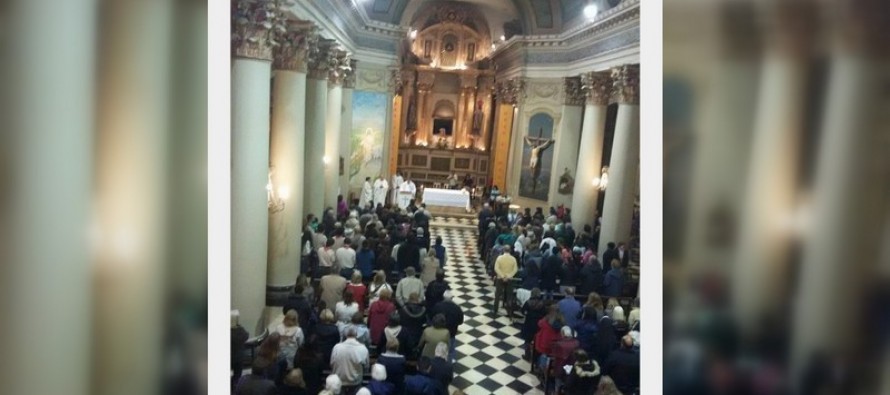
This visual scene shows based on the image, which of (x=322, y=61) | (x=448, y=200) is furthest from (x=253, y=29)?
(x=448, y=200)

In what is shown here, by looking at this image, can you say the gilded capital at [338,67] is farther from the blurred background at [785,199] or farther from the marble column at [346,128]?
the blurred background at [785,199]

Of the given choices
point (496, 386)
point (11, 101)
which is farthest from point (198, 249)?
point (496, 386)

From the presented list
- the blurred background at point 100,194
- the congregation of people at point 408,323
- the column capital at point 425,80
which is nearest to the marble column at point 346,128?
the congregation of people at point 408,323

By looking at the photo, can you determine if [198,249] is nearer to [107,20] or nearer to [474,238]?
[107,20]

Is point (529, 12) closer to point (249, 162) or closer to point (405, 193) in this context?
point (405, 193)

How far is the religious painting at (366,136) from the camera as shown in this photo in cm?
1520

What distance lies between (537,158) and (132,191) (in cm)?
1498

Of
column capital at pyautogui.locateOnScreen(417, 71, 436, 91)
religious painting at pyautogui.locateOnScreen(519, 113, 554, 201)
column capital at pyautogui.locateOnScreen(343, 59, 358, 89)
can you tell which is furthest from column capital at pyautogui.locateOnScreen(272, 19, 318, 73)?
column capital at pyautogui.locateOnScreen(417, 71, 436, 91)

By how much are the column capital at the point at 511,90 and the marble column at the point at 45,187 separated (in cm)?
1578

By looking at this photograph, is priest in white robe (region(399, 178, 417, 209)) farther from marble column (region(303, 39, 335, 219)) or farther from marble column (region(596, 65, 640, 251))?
marble column (region(596, 65, 640, 251))

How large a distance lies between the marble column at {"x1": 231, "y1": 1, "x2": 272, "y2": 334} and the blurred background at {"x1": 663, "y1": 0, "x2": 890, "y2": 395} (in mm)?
5574

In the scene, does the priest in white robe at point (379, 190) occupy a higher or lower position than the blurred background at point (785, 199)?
lower

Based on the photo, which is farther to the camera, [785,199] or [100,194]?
[100,194]

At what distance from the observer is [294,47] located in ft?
24.6
